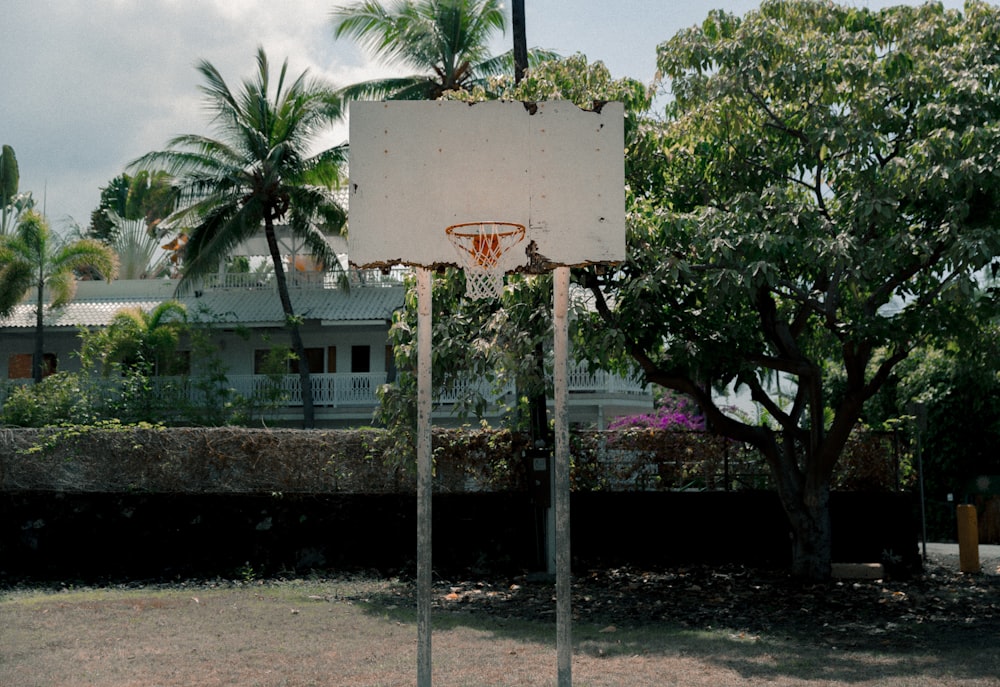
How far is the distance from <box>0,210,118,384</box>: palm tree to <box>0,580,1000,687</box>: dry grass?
1752cm

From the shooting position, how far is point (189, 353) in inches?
1224

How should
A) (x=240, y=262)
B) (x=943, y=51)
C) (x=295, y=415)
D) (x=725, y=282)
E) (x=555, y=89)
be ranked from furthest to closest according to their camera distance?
(x=240, y=262) < (x=295, y=415) < (x=555, y=89) < (x=943, y=51) < (x=725, y=282)

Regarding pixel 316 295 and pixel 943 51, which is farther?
pixel 316 295

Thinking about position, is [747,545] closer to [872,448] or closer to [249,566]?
[872,448]

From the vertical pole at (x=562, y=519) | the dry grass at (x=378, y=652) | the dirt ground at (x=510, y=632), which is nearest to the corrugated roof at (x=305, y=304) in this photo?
the dirt ground at (x=510, y=632)

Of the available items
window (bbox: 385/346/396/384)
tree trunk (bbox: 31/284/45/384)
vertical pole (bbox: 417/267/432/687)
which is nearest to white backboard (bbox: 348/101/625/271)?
vertical pole (bbox: 417/267/432/687)

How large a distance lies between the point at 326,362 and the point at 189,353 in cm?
386

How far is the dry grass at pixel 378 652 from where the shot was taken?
862 centimetres

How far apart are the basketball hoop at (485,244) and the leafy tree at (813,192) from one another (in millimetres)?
4514

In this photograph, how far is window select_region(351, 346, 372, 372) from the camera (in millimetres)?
31641

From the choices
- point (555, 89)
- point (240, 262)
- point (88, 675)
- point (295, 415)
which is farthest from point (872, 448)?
point (240, 262)

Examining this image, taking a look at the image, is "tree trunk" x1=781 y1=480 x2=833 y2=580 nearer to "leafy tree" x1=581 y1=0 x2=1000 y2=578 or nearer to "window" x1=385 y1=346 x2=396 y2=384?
"leafy tree" x1=581 y1=0 x2=1000 y2=578

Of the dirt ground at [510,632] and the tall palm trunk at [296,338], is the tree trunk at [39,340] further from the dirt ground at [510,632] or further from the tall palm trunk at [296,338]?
the dirt ground at [510,632]

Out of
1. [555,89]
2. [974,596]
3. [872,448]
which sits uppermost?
[555,89]
